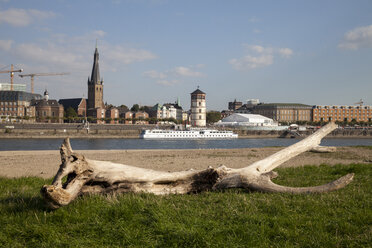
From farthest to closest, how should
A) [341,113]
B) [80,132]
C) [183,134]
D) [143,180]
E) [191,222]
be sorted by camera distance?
1. [341,113]
2. [80,132]
3. [183,134]
4. [143,180]
5. [191,222]

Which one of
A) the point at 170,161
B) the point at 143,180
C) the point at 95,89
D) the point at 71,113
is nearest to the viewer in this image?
the point at 143,180

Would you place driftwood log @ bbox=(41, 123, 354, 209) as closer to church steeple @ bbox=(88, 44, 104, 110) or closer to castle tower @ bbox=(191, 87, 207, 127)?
castle tower @ bbox=(191, 87, 207, 127)

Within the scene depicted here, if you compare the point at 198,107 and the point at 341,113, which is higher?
the point at 198,107

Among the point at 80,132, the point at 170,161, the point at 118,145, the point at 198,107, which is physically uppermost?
the point at 198,107

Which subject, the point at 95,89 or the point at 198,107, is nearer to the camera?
the point at 198,107

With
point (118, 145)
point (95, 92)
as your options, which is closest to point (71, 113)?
point (95, 92)

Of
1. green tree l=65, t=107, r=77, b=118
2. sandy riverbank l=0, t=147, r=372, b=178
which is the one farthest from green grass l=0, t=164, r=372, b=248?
green tree l=65, t=107, r=77, b=118

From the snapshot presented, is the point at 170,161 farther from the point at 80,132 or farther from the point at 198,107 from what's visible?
the point at 198,107

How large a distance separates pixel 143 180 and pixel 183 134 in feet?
218

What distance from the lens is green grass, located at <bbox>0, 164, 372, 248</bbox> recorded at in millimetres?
3268

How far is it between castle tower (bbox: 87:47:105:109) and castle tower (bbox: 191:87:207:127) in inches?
2344

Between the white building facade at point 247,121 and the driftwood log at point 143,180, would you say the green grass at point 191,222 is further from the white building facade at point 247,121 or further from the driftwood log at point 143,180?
the white building facade at point 247,121

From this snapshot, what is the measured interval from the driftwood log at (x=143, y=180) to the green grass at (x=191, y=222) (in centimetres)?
25

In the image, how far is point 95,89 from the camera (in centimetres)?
13300
